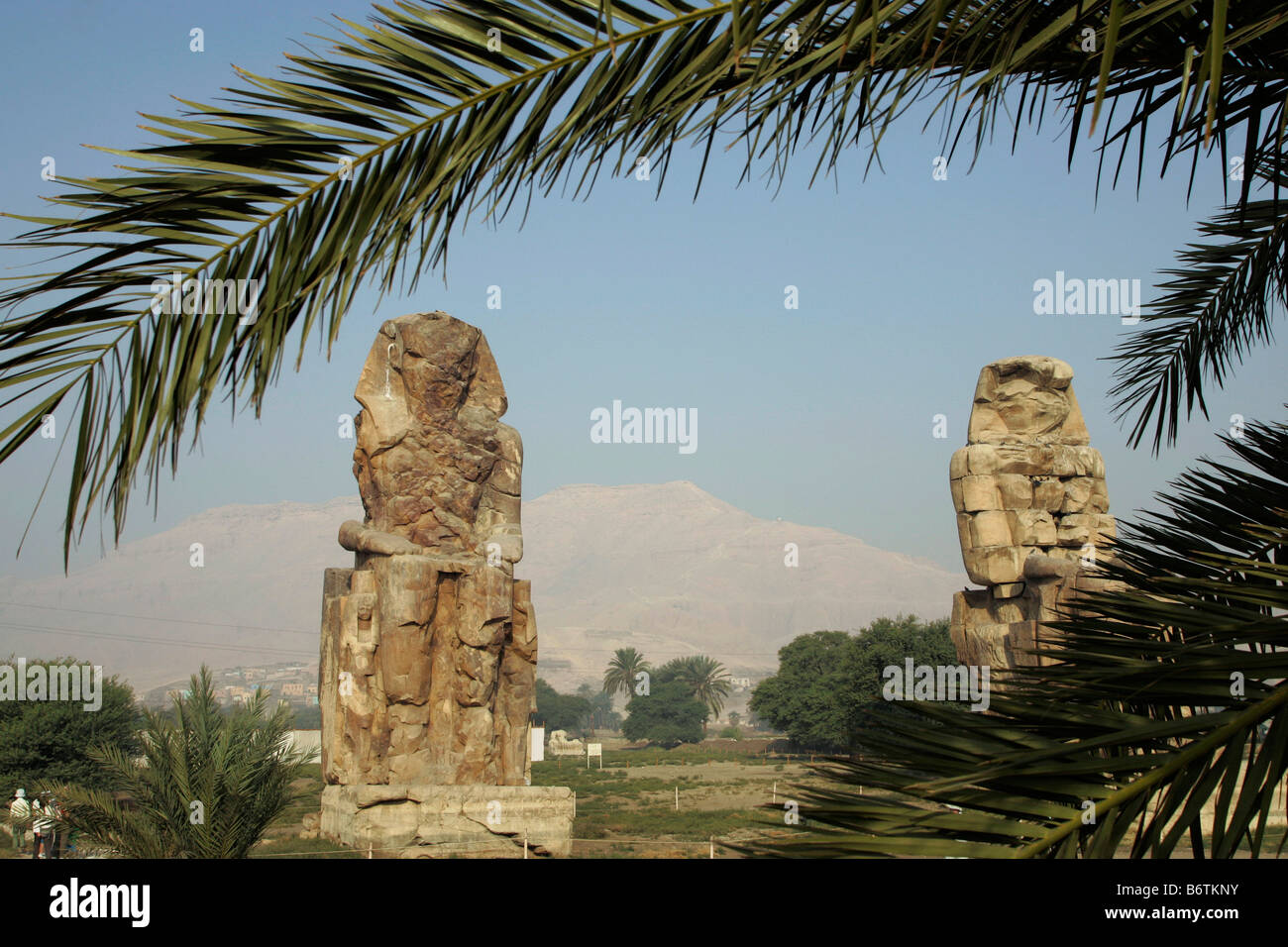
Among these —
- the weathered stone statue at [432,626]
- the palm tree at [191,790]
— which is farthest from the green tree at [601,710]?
the palm tree at [191,790]

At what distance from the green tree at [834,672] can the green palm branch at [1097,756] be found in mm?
27889

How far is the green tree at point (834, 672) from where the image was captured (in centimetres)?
3656

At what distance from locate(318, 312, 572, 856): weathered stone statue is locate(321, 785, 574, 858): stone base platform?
0.6 inches

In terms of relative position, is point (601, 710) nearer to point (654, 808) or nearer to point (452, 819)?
point (654, 808)

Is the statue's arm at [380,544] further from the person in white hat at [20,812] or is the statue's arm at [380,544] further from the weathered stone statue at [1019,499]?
the weathered stone statue at [1019,499]

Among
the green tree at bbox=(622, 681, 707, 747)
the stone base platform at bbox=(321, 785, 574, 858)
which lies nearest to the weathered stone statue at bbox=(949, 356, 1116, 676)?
the stone base platform at bbox=(321, 785, 574, 858)

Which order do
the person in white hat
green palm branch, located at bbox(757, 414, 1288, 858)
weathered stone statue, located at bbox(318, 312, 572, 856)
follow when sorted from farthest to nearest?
the person in white hat
weathered stone statue, located at bbox(318, 312, 572, 856)
green palm branch, located at bbox(757, 414, 1288, 858)

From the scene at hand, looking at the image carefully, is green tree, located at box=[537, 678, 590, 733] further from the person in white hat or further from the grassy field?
the person in white hat

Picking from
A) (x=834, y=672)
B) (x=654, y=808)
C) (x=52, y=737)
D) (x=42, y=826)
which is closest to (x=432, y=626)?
(x=42, y=826)

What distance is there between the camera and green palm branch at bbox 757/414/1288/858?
183 cm

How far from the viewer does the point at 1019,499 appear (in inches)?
505

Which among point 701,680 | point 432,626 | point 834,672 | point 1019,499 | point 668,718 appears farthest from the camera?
point 668,718

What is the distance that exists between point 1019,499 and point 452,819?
717 cm

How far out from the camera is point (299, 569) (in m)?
143
